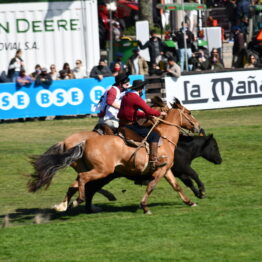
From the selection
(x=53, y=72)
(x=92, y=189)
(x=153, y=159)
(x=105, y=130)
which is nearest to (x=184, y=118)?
(x=153, y=159)

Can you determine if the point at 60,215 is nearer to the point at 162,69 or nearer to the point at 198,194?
the point at 198,194

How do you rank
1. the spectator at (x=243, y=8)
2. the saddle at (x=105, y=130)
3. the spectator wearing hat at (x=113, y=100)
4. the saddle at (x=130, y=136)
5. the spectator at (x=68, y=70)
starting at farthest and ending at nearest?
the spectator at (x=243, y=8)
the spectator at (x=68, y=70)
the spectator wearing hat at (x=113, y=100)
the saddle at (x=105, y=130)
the saddle at (x=130, y=136)

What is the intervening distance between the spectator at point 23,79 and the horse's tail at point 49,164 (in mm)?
13207

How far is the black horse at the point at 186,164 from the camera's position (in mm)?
13844

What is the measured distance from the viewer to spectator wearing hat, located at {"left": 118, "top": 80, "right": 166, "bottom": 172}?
43.5 ft

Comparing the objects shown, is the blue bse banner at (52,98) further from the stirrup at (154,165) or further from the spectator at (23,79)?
the stirrup at (154,165)

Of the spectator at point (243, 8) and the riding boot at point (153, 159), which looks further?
the spectator at point (243, 8)

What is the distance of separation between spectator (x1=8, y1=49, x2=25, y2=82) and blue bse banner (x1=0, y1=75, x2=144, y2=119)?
0.76 metres

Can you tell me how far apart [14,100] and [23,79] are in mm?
681

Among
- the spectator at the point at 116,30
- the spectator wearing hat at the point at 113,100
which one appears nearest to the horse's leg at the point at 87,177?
the spectator wearing hat at the point at 113,100

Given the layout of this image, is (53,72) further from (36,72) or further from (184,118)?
(184,118)

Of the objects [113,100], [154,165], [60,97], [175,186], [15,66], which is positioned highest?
[15,66]

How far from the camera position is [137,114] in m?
13.7

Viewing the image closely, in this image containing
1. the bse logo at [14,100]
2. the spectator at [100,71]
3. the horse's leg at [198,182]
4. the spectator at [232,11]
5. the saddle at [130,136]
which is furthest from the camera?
the spectator at [232,11]
